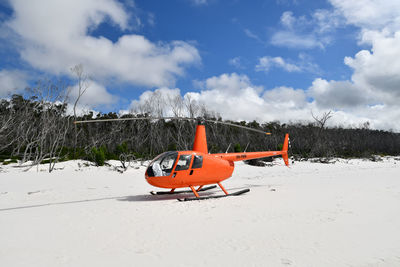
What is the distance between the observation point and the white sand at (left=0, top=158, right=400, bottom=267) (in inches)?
155

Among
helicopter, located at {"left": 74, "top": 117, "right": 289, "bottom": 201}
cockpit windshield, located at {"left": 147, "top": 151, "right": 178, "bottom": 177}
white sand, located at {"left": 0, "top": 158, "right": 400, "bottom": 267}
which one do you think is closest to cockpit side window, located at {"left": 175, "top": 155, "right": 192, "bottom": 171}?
helicopter, located at {"left": 74, "top": 117, "right": 289, "bottom": 201}

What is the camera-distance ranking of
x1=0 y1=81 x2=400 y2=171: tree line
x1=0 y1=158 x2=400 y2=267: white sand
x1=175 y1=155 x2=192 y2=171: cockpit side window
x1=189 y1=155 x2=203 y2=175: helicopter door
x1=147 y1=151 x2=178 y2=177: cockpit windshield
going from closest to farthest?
x1=0 y1=158 x2=400 y2=267: white sand → x1=147 y1=151 x2=178 y2=177: cockpit windshield → x1=175 y1=155 x2=192 y2=171: cockpit side window → x1=189 y1=155 x2=203 y2=175: helicopter door → x1=0 y1=81 x2=400 y2=171: tree line

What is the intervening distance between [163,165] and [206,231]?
134 inches

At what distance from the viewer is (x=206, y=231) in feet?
16.9

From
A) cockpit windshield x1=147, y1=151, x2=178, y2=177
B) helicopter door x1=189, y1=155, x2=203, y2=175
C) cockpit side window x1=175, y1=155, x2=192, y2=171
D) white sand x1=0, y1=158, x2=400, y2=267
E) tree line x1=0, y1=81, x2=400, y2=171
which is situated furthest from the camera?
tree line x1=0, y1=81, x2=400, y2=171

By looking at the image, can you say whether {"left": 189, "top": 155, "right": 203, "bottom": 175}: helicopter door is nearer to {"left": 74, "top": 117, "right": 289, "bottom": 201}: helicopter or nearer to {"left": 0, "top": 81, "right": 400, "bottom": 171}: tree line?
{"left": 74, "top": 117, "right": 289, "bottom": 201}: helicopter

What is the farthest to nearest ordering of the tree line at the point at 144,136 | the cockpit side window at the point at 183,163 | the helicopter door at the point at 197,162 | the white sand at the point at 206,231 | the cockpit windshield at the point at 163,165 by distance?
the tree line at the point at 144,136, the helicopter door at the point at 197,162, the cockpit side window at the point at 183,163, the cockpit windshield at the point at 163,165, the white sand at the point at 206,231

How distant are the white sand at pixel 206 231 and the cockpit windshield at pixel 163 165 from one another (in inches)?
35.7

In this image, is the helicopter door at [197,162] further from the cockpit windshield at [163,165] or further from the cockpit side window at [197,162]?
the cockpit windshield at [163,165]

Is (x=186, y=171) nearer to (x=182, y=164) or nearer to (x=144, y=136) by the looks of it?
(x=182, y=164)

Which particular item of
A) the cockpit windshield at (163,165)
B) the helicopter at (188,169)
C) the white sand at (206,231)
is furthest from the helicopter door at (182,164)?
the white sand at (206,231)

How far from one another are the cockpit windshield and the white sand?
91 centimetres

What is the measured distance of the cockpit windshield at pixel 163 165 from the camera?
809 centimetres

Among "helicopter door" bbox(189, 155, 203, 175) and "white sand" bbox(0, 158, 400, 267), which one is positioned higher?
"helicopter door" bbox(189, 155, 203, 175)
